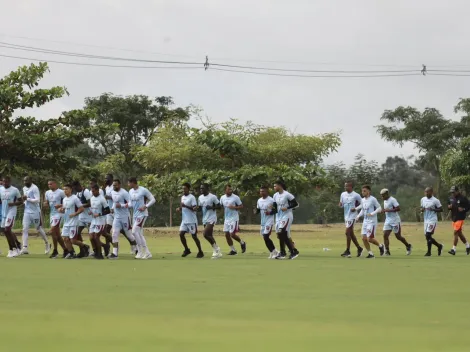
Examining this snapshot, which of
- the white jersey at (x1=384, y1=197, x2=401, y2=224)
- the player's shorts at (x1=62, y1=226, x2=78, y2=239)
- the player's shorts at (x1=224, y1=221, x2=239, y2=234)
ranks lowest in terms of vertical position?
the player's shorts at (x1=62, y1=226, x2=78, y2=239)

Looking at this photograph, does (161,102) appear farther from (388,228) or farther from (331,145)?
(388,228)

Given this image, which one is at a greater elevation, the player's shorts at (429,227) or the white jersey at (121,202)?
the white jersey at (121,202)

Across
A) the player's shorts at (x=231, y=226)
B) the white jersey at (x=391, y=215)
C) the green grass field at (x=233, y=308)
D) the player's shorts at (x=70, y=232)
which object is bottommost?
the green grass field at (x=233, y=308)

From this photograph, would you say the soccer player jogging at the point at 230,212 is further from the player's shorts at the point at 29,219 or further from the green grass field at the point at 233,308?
the green grass field at the point at 233,308

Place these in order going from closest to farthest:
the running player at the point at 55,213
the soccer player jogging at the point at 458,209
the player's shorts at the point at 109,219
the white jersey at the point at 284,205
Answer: the white jersey at the point at 284,205 → the running player at the point at 55,213 → the player's shorts at the point at 109,219 → the soccer player jogging at the point at 458,209

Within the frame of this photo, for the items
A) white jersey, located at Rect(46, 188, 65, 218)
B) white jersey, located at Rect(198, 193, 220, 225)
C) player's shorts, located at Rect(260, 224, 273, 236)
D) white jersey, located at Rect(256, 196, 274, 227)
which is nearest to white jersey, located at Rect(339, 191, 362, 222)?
white jersey, located at Rect(256, 196, 274, 227)

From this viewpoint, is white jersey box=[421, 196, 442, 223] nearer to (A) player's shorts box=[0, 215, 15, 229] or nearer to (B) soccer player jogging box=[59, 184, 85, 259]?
(B) soccer player jogging box=[59, 184, 85, 259]

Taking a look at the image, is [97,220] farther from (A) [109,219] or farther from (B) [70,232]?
(A) [109,219]

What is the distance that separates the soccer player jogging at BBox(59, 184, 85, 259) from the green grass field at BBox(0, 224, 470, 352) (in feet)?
13.0

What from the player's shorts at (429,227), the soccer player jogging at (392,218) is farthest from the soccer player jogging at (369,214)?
the player's shorts at (429,227)

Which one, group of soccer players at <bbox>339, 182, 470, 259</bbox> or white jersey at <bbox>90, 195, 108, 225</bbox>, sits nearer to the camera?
white jersey at <bbox>90, 195, 108, 225</bbox>

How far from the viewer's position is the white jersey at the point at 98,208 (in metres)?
25.0

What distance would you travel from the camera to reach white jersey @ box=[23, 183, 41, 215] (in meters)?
25.8

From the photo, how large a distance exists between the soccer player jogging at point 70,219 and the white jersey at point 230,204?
14.3 feet
